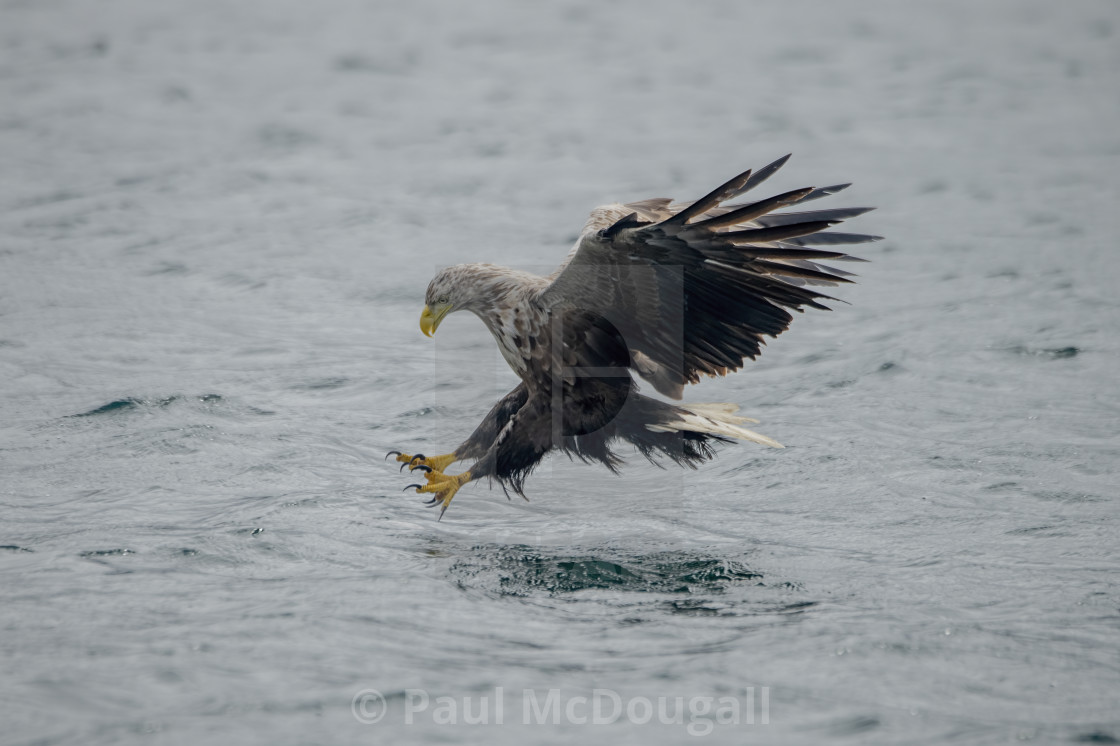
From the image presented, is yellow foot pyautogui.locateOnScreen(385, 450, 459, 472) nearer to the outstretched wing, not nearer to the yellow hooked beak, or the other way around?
the yellow hooked beak

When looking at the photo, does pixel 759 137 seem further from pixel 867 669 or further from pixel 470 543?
pixel 867 669

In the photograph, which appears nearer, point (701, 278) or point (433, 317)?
point (701, 278)

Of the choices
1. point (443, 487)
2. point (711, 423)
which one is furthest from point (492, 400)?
point (711, 423)

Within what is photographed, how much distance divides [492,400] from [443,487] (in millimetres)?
1383

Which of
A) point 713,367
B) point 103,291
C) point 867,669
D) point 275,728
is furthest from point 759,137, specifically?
point 275,728

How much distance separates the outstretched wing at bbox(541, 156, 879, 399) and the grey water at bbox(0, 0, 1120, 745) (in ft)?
2.40

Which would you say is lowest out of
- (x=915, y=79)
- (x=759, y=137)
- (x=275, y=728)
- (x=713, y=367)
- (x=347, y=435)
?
(x=275, y=728)

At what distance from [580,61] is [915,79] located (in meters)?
3.46

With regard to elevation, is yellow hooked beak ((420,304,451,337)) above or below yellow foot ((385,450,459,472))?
above

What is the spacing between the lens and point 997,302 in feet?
26.6

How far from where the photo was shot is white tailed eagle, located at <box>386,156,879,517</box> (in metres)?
4.90

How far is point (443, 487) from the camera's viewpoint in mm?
5559

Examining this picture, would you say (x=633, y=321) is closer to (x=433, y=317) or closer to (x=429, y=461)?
(x=433, y=317)

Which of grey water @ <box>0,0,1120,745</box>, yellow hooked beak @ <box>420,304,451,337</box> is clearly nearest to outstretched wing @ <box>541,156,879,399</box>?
yellow hooked beak @ <box>420,304,451,337</box>
